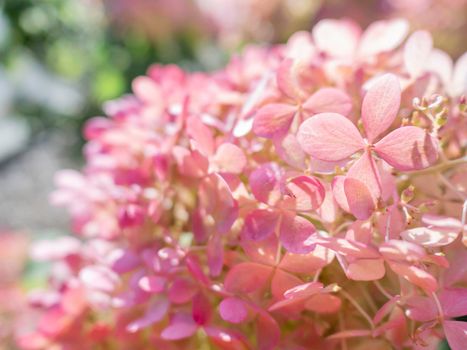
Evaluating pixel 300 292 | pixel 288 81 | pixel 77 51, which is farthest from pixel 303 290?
pixel 77 51

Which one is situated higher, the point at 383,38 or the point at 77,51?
the point at 383,38

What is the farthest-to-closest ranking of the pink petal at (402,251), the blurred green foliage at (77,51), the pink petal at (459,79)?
1. the blurred green foliage at (77,51)
2. the pink petal at (459,79)
3. the pink petal at (402,251)

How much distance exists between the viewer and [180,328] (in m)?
0.32

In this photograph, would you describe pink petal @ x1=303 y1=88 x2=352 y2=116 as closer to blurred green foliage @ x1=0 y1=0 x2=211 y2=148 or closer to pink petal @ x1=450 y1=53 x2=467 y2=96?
pink petal @ x1=450 y1=53 x2=467 y2=96

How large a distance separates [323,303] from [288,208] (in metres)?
0.05

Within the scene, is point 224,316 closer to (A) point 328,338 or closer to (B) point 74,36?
(A) point 328,338

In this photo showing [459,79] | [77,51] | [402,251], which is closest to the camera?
[402,251]

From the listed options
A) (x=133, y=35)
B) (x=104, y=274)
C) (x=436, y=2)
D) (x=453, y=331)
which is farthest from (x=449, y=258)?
(x=133, y=35)

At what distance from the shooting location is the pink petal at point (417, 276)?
257 mm

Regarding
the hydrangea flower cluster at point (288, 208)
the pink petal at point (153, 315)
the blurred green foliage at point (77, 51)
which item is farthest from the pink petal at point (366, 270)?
the blurred green foliage at point (77, 51)

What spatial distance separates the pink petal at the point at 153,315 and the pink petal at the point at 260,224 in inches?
2.9

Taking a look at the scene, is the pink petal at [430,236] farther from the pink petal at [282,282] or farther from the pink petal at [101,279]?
the pink petal at [101,279]

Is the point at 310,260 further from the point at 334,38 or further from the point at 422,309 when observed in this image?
the point at 334,38

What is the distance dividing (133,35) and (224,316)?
0.68 m
